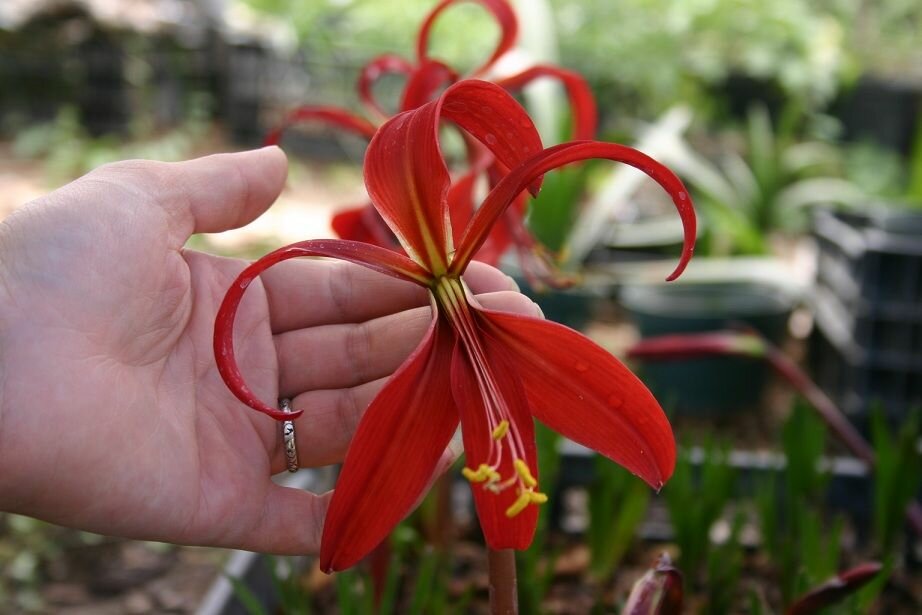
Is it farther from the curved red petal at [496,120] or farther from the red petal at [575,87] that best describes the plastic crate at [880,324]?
the curved red petal at [496,120]

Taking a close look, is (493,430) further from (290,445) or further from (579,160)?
(290,445)

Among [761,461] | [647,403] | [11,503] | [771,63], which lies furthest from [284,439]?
[771,63]

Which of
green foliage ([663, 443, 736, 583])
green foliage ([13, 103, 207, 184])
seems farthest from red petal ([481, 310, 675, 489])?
green foliage ([13, 103, 207, 184])

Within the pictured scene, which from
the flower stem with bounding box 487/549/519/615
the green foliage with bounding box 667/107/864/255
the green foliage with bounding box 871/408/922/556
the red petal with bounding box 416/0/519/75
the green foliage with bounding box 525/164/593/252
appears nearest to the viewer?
the flower stem with bounding box 487/549/519/615

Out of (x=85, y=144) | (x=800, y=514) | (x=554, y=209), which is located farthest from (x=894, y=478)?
(x=85, y=144)

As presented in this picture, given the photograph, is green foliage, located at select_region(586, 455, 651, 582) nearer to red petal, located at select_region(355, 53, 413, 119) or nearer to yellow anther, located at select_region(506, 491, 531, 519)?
red petal, located at select_region(355, 53, 413, 119)

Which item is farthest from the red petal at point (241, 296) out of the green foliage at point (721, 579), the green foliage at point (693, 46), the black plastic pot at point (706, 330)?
the green foliage at point (693, 46)

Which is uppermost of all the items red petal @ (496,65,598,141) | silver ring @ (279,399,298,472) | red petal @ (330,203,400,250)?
red petal @ (496,65,598,141)
